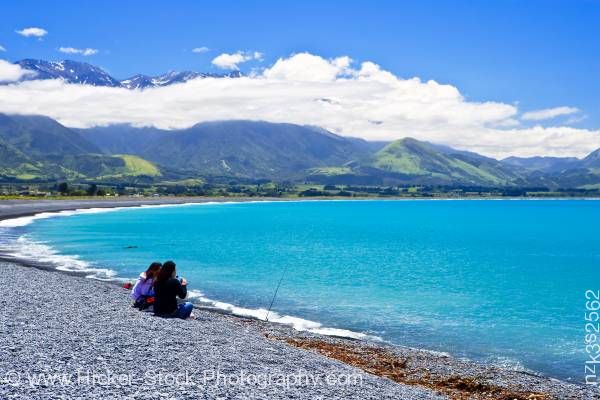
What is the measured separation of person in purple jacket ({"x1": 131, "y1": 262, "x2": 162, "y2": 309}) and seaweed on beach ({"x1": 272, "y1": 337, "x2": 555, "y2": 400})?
19.5ft

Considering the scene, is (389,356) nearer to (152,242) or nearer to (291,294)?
(291,294)

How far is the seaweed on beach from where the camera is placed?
1853 cm

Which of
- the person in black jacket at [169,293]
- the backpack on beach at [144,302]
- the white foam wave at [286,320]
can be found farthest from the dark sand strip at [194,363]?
the white foam wave at [286,320]

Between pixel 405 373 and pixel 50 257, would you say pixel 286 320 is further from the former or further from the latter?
pixel 50 257

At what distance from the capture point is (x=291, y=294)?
4225cm

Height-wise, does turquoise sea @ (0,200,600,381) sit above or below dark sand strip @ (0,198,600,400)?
below

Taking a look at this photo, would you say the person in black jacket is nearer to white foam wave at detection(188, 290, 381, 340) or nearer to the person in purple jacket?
the person in purple jacket

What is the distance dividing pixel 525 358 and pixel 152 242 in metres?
66.1

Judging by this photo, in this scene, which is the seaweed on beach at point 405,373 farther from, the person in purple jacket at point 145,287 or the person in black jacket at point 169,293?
the person in purple jacket at point 145,287

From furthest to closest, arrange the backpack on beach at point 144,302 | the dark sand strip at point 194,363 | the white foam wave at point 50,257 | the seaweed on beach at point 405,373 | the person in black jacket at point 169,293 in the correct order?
1. the white foam wave at point 50,257
2. the backpack on beach at point 144,302
3. the person in black jacket at point 169,293
4. the seaweed on beach at point 405,373
5. the dark sand strip at point 194,363

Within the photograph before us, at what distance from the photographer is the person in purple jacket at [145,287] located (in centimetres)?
2380

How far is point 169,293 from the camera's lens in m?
22.4

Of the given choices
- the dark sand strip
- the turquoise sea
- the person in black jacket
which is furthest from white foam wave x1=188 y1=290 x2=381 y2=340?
the person in black jacket

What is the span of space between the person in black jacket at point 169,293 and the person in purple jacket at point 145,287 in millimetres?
950
